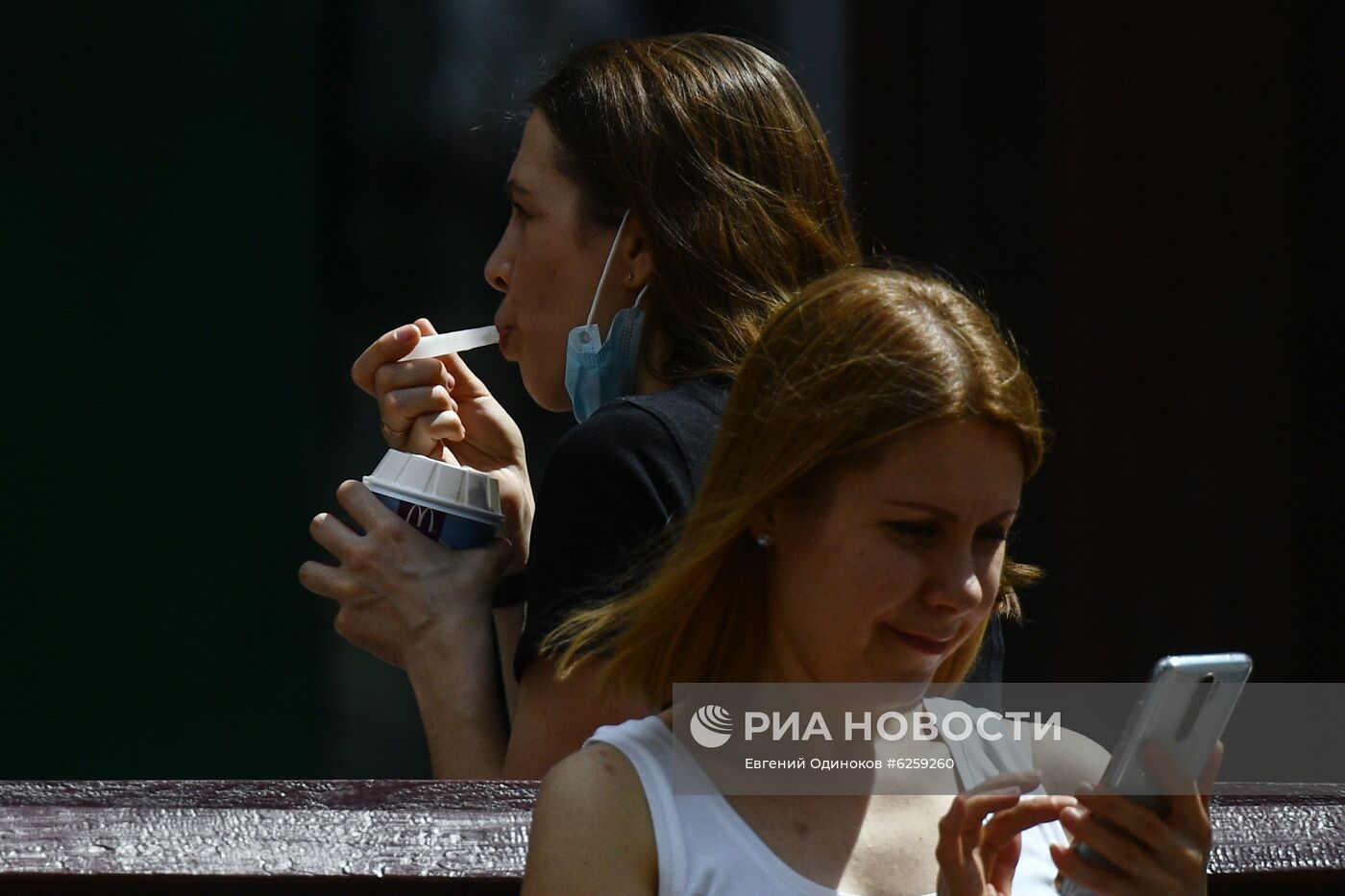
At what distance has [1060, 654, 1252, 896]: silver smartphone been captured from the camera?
50.3 inches

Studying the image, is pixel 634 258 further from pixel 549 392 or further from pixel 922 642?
pixel 922 642

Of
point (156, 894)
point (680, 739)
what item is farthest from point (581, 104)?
point (156, 894)

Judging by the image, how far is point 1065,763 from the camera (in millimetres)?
1605

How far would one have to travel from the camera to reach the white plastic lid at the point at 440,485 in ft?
6.70

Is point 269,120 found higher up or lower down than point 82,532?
higher up

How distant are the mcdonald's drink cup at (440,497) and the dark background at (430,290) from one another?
1.16 meters

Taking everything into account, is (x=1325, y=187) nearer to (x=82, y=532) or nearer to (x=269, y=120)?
(x=269, y=120)

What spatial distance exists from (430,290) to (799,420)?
188 cm

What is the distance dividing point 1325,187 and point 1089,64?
1.64 feet

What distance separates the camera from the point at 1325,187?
128 inches

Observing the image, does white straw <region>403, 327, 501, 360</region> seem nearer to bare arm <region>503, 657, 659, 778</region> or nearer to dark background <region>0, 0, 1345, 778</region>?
bare arm <region>503, 657, 659, 778</region>

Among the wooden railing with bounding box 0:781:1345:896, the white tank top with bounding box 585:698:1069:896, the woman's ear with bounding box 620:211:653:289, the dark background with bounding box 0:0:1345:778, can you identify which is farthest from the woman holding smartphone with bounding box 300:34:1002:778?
the dark background with bounding box 0:0:1345:778

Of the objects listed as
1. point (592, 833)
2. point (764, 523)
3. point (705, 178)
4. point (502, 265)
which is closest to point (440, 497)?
point (502, 265)

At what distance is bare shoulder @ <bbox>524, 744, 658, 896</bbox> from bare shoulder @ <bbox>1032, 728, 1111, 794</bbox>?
405 mm
